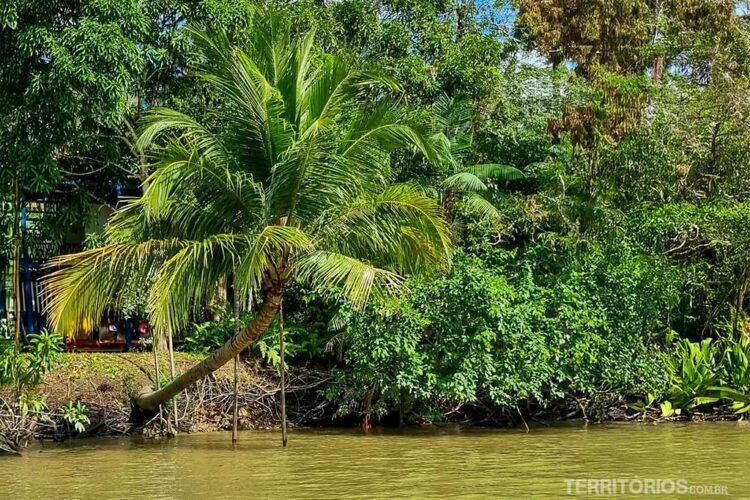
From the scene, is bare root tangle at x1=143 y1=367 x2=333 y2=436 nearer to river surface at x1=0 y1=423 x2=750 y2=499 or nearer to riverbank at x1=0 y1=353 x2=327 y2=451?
riverbank at x1=0 y1=353 x2=327 y2=451

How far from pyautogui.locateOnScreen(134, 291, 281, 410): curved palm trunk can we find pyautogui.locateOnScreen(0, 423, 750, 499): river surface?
0.81m

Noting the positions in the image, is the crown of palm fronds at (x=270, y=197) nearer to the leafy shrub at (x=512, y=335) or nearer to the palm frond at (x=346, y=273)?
the palm frond at (x=346, y=273)

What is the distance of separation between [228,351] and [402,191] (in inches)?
126

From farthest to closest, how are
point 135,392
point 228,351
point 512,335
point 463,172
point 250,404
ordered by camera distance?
point 463,172
point 250,404
point 135,392
point 512,335
point 228,351

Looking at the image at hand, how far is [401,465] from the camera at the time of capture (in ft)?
34.8

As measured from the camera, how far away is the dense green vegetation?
10.9 metres

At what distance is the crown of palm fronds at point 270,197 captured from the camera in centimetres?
1050

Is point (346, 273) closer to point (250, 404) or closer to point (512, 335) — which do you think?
point (512, 335)

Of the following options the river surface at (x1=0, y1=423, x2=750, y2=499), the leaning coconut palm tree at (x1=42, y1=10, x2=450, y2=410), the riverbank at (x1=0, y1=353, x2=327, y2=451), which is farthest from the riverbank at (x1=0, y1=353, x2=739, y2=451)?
the leaning coconut palm tree at (x1=42, y1=10, x2=450, y2=410)

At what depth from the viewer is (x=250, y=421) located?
1485cm

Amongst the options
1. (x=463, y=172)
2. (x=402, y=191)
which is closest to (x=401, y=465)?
(x=402, y=191)

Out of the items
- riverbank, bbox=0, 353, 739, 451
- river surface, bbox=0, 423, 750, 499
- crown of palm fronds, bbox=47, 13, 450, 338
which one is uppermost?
crown of palm fronds, bbox=47, 13, 450, 338

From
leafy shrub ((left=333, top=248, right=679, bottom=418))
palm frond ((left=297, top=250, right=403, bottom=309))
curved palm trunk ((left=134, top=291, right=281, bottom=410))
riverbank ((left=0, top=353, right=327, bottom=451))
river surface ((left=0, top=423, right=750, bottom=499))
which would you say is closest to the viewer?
river surface ((left=0, top=423, right=750, bottom=499))

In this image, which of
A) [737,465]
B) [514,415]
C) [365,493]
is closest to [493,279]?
[514,415]
